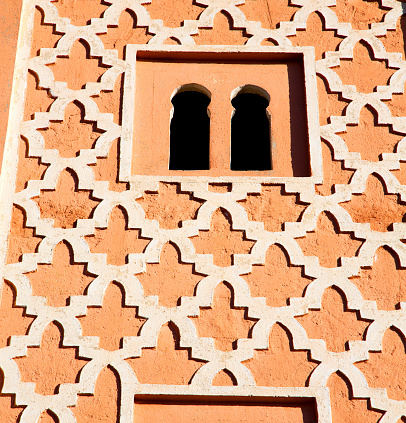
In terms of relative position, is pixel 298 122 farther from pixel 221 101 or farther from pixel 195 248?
pixel 195 248

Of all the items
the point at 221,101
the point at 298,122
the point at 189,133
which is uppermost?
the point at 189,133

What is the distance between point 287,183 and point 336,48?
1.07 metres

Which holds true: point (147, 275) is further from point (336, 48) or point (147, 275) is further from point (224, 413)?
point (336, 48)

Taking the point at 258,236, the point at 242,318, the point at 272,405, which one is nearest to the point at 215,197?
the point at 258,236

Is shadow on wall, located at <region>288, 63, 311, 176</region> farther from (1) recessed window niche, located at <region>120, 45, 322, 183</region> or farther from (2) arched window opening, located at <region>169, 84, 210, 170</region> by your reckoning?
(2) arched window opening, located at <region>169, 84, 210, 170</region>

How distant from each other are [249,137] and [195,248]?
2.20 metres

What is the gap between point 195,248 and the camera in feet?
19.1

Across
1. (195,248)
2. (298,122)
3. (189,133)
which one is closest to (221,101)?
(298,122)

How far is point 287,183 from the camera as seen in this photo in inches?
237

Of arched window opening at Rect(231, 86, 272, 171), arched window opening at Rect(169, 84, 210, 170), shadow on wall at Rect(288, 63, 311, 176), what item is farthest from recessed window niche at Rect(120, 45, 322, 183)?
arched window opening at Rect(231, 86, 272, 171)

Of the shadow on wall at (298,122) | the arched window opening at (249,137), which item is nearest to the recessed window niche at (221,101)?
the shadow on wall at (298,122)

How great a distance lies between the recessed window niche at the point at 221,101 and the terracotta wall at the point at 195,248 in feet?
0.16

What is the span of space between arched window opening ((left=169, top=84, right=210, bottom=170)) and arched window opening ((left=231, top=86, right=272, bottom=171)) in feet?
0.75

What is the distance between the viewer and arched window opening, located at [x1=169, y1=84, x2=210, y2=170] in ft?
23.4
